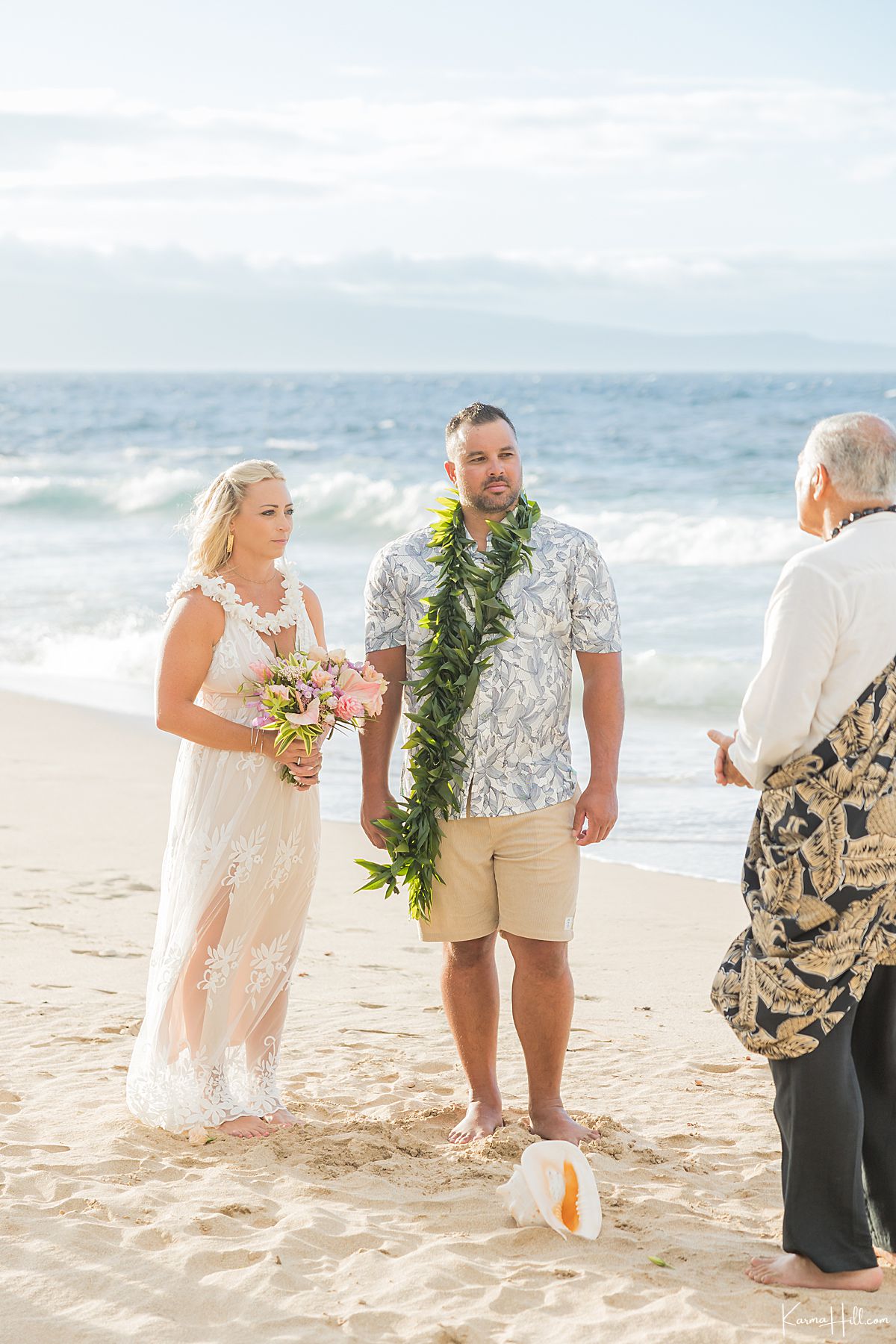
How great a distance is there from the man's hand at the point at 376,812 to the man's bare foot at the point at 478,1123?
93 centimetres

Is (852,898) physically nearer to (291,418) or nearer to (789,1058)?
(789,1058)

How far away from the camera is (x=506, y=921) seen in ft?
14.3

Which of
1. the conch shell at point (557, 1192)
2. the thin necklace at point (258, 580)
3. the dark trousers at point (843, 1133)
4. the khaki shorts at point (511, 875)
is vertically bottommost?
the conch shell at point (557, 1192)

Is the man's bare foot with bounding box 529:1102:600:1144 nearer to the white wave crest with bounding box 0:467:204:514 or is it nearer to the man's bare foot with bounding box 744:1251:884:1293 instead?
the man's bare foot with bounding box 744:1251:884:1293

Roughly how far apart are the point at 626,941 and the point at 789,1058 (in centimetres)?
324

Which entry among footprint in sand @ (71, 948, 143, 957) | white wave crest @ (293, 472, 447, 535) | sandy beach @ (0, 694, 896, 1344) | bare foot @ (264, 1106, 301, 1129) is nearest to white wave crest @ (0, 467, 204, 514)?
white wave crest @ (293, 472, 447, 535)

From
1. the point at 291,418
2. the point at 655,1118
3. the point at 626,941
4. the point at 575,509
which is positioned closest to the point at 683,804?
the point at 626,941

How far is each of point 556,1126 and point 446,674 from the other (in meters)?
Result: 1.50

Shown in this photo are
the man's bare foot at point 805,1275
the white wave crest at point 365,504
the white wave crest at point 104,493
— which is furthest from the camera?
the white wave crest at point 104,493

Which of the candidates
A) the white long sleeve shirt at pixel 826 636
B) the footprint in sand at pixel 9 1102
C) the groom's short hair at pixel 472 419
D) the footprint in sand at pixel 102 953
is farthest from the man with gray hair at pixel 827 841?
the footprint in sand at pixel 102 953

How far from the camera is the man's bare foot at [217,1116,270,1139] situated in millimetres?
4402

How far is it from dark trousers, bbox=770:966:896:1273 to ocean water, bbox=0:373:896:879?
13.4 ft

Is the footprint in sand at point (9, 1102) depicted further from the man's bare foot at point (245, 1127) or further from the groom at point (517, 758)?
the groom at point (517, 758)

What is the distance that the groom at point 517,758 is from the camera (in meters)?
4.28
